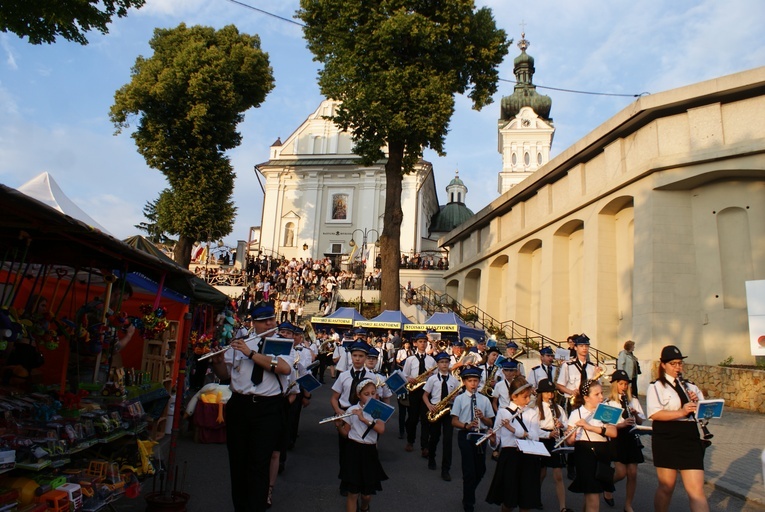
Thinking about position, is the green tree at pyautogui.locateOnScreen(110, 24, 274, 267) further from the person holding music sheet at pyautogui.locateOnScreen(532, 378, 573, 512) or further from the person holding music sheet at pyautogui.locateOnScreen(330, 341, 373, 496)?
the person holding music sheet at pyautogui.locateOnScreen(532, 378, 573, 512)

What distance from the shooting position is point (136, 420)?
687cm

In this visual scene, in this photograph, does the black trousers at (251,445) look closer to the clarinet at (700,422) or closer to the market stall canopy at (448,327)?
the clarinet at (700,422)

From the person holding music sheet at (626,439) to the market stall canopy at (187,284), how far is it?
637 cm

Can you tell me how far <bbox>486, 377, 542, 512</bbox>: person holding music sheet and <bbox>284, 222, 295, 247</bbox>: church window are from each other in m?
48.8

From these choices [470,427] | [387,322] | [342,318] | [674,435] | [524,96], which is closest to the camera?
[674,435]

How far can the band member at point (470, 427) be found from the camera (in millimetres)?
7176

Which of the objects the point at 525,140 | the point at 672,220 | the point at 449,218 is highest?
the point at 525,140

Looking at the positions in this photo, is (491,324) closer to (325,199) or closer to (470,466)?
(470,466)

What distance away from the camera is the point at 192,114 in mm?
29781

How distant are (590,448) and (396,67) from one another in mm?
19817

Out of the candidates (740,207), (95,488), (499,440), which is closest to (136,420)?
(95,488)

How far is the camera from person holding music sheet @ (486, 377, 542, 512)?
247 inches

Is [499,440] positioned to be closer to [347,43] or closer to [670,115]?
[670,115]

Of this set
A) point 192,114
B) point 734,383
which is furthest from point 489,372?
point 192,114
